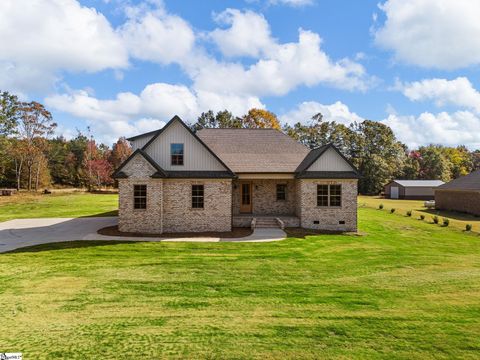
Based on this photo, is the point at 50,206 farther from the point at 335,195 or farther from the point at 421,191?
the point at 421,191

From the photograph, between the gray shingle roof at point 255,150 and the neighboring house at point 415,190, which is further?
the neighboring house at point 415,190

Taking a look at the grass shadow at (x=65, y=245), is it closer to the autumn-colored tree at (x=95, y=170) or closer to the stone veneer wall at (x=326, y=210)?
the stone veneer wall at (x=326, y=210)

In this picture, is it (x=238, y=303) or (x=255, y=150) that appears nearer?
(x=238, y=303)

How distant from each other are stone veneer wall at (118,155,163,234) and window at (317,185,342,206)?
10231 millimetres

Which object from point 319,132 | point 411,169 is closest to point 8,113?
point 319,132

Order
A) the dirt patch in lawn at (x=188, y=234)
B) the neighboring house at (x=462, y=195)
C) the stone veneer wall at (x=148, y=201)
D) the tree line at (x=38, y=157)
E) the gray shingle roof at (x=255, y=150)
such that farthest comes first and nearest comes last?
the tree line at (x=38, y=157), the neighboring house at (x=462, y=195), the gray shingle roof at (x=255, y=150), the stone veneer wall at (x=148, y=201), the dirt patch in lawn at (x=188, y=234)

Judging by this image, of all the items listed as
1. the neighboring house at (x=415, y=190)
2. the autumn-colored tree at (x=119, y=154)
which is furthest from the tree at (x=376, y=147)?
the autumn-colored tree at (x=119, y=154)

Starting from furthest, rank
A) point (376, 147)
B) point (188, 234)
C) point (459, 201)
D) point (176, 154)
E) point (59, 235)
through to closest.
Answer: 1. point (376, 147)
2. point (459, 201)
3. point (176, 154)
4. point (188, 234)
5. point (59, 235)

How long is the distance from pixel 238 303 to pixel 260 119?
170 feet

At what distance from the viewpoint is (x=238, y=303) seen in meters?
8.42

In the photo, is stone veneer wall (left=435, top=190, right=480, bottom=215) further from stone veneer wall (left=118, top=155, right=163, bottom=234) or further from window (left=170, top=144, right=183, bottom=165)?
stone veneer wall (left=118, top=155, right=163, bottom=234)

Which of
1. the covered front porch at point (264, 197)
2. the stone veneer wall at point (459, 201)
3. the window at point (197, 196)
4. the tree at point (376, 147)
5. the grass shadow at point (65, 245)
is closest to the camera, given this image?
the grass shadow at point (65, 245)

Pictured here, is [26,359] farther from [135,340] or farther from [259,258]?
[259,258]

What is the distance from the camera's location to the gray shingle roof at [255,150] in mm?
21594
